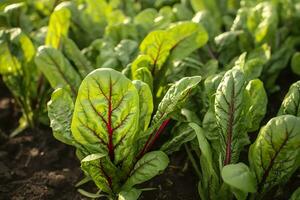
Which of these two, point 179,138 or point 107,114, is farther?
point 179,138

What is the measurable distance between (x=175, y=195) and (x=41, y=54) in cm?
71

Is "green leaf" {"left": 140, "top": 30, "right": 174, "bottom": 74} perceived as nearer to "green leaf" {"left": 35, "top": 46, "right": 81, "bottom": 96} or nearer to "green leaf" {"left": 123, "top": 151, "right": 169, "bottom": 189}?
"green leaf" {"left": 35, "top": 46, "right": 81, "bottom": 96}

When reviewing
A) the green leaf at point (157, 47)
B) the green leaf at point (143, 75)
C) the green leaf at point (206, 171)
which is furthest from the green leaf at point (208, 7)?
the green leaf at point (206, 171)

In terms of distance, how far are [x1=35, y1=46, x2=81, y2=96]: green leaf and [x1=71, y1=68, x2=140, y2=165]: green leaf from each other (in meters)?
0.35

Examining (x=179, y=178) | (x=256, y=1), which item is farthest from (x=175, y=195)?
(x=256, y=1)

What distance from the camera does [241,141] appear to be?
56.8 inches

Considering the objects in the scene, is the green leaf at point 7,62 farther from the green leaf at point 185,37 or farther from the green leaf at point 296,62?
the green leaf at point 296,62

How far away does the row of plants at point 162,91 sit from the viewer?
1302mm

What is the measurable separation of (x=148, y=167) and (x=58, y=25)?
33.3 inches

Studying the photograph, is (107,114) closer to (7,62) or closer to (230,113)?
(230,113)

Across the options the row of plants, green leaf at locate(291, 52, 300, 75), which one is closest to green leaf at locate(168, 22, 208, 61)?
the row of plants

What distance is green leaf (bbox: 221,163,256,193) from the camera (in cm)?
118

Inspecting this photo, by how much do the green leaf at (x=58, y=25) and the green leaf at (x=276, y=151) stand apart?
3.24 ft

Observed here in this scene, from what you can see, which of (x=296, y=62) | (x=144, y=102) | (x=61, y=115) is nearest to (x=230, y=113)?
(x=144, y=102)
